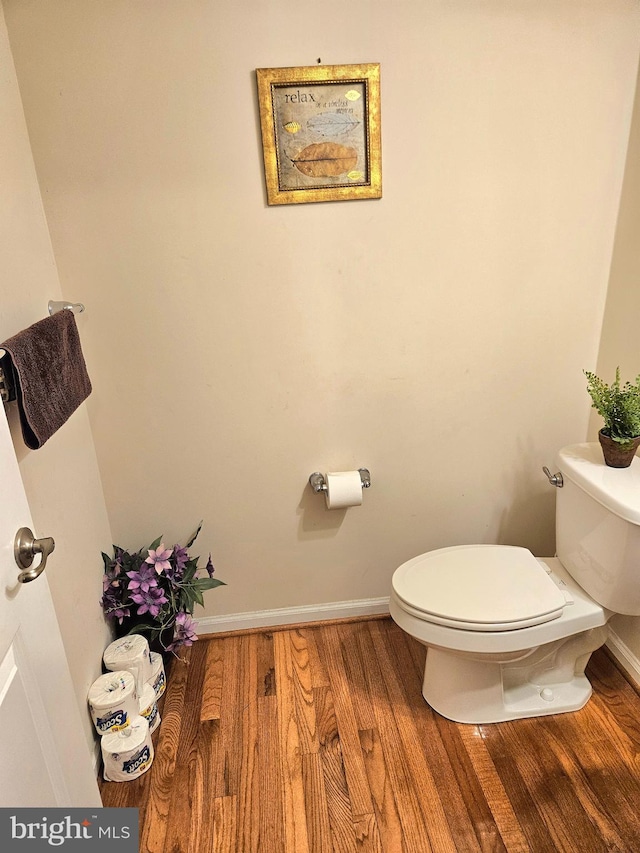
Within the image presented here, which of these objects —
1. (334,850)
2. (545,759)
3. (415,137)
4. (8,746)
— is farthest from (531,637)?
(415,137)

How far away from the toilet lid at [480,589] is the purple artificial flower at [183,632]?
664 mm

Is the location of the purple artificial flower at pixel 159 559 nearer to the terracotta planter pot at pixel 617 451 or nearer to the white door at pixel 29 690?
the white door at pixel 29 690

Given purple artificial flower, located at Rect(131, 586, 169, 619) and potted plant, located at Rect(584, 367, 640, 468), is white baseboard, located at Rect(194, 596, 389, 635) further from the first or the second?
potted plant, located at Rect(584, 367, 640, 468)

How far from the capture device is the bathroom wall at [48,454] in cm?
135

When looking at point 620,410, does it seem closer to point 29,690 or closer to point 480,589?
point 480,589

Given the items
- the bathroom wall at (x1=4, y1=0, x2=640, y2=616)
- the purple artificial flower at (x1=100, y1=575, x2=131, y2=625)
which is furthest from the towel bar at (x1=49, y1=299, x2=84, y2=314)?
the purple artificial flower at (x1=100, y1=575, x2=131, y2=625)

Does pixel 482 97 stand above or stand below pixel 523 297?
above

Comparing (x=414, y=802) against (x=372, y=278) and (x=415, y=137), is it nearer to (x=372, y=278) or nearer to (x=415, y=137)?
(x=372, y=278)

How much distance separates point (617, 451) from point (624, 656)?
2.36ft

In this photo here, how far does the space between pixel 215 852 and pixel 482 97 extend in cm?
206

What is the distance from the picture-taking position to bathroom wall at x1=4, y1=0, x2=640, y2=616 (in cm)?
153

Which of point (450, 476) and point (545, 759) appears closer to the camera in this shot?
point (545, 759)

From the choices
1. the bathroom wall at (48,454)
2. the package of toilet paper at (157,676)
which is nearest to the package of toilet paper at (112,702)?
the bathroom wall at (48,454)

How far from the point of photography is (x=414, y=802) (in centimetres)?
150
